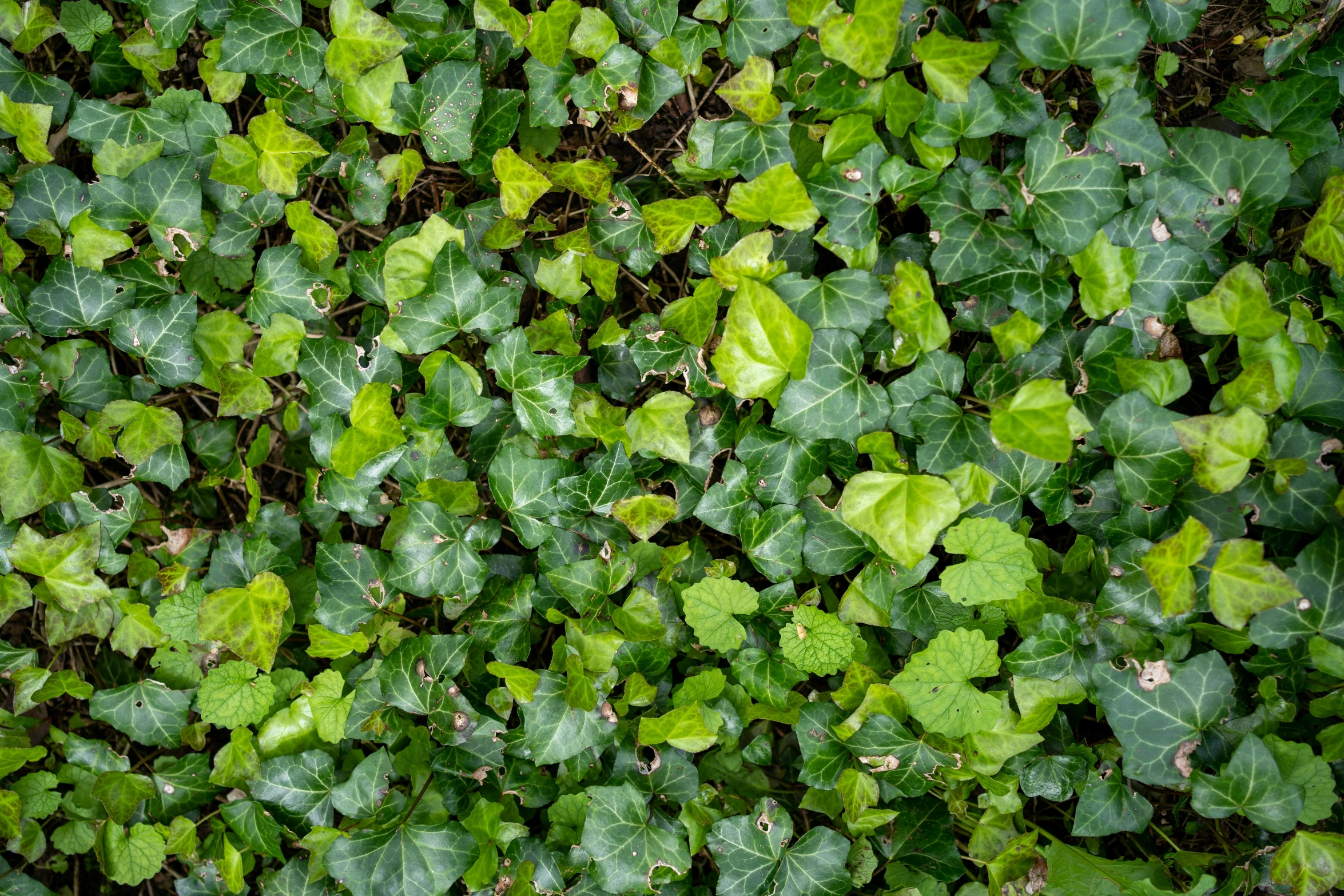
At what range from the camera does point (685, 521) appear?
1.70m

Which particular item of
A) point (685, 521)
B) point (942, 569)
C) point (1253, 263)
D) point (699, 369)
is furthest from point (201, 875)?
point (1253, 263)

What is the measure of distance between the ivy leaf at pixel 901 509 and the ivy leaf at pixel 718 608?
269mm

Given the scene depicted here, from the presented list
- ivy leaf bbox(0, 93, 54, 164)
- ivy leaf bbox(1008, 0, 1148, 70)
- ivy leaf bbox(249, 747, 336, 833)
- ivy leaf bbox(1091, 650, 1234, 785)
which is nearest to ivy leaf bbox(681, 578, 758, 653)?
ivy leaf bbox(1091, 650, 1234, 785)

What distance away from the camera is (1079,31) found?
1297 millimetres

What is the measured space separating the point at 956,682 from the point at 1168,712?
0.36 meters

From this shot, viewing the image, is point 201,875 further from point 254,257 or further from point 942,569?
point 942,569

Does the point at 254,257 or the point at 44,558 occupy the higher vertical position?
the point at 254,257

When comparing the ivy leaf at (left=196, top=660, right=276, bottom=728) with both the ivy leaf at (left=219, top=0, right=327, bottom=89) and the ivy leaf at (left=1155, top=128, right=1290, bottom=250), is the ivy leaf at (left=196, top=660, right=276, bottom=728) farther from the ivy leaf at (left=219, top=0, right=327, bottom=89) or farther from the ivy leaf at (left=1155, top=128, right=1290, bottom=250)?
the ivy leaf at (left=1155, top=128, right=1290, bottom=250)

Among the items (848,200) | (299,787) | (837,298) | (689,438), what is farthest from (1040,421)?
(299,787)

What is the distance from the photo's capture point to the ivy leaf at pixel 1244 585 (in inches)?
48.6

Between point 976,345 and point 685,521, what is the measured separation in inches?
27.7

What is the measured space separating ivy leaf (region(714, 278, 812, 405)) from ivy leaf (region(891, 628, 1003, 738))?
0.56m

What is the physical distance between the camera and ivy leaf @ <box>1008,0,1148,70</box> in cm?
128

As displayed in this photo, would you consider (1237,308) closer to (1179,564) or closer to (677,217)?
(1179,564)
